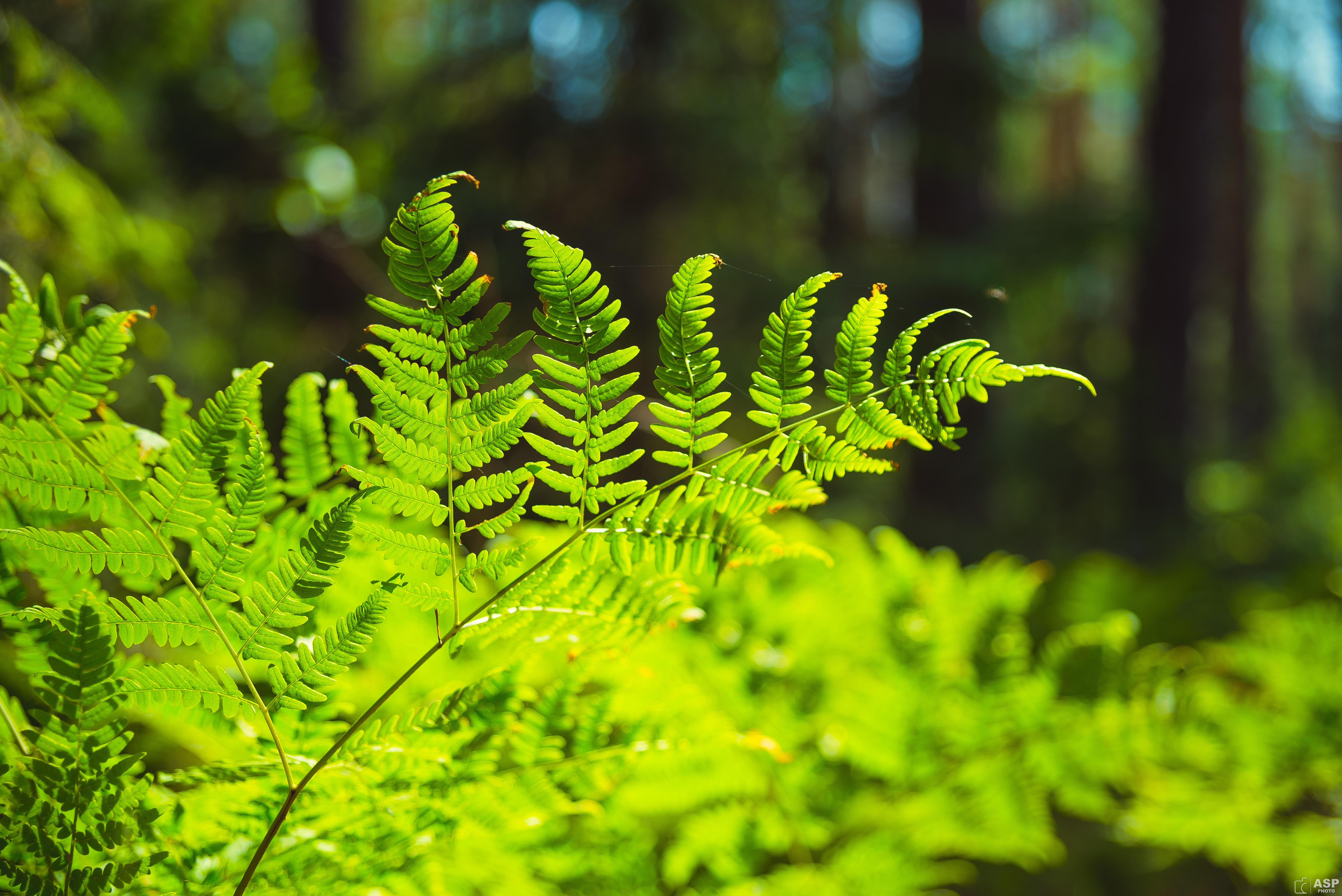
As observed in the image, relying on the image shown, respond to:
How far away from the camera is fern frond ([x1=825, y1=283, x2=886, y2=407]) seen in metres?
0.56

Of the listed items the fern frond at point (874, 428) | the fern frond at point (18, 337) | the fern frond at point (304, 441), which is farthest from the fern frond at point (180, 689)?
the fern frond at point (874, 428)

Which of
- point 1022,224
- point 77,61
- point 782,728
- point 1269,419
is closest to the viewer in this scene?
point 782,728

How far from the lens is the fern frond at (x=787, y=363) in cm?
56

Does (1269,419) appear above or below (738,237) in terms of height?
above

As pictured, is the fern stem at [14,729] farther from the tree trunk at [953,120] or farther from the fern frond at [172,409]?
the tree trunk at [953,120]

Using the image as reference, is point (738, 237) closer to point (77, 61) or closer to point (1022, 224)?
point (1022, 224)

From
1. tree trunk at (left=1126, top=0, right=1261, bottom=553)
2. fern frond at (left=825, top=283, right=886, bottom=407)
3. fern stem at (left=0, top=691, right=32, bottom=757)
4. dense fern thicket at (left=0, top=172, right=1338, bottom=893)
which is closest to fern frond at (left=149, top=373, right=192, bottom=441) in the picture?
dense fern thicket at (left=0, top=172, right=1338, bottom=893)

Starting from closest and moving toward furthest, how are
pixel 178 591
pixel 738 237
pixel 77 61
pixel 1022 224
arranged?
pixel 178 591 → pixel 77 61 → pixel 738 237 → pixel 1022 224

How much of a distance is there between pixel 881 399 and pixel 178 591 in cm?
62

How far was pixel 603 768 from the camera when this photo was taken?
83cm

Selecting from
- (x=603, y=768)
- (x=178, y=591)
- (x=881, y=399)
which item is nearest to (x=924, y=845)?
(x=603, y=768)

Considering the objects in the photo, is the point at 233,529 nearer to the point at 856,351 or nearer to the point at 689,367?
the point at 689,367

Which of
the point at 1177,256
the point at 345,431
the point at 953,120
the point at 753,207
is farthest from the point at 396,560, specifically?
the point at 1177,256

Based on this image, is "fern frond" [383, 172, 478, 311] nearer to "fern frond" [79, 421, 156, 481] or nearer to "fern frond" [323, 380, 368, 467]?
"fern frond" [79, 421, 156, 481]
